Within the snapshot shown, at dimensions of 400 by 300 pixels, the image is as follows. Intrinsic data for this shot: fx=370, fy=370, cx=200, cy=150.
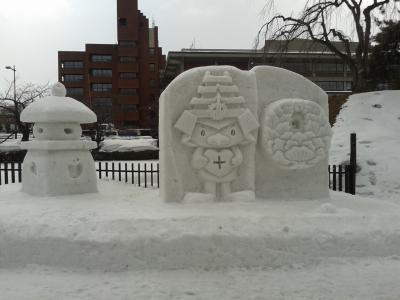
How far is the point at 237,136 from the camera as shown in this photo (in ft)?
18.4

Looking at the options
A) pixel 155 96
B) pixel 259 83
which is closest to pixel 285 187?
pixel 259 83

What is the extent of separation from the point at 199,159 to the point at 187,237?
1486 mm

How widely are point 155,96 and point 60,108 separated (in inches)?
1697

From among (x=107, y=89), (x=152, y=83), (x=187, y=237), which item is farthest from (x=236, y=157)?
(x=107, y=89)

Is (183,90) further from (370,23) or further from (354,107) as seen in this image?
(370,23)

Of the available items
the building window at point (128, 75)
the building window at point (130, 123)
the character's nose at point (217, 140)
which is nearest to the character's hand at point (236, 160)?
the character's nose at point (217, 140)

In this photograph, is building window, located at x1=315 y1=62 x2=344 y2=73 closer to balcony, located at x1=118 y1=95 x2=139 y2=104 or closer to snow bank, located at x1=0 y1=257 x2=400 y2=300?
balcony, located at x1=118 y1=95 x2=139 y2=104

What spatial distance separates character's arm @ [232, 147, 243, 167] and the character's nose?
24 cm

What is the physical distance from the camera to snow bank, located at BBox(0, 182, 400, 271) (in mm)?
4250

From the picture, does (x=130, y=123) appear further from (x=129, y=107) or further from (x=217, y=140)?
(x=217, y=140)

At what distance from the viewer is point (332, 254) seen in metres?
4.46

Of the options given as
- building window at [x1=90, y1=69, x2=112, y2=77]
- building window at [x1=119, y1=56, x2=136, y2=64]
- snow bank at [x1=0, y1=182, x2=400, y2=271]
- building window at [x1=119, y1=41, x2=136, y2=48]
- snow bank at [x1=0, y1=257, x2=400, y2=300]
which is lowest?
snow bank at [x1=0, y1=257, x2=400, y2=300]

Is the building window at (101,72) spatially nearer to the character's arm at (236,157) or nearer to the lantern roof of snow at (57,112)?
the lantern roof of snow at (57,112)

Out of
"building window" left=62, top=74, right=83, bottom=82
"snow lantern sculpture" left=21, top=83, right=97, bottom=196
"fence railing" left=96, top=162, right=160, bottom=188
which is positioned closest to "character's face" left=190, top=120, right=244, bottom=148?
"snow lantern sculpture" left=21, top=83, right=97, bottom=196
